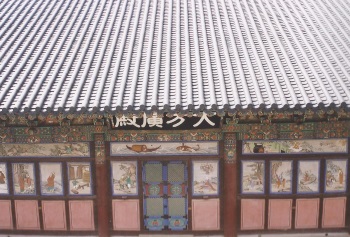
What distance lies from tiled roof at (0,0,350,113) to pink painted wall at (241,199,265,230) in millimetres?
2696

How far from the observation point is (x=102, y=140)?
827 cm

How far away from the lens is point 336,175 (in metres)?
8.48

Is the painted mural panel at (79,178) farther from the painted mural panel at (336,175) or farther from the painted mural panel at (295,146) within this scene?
the painted mural panel at (336,175)

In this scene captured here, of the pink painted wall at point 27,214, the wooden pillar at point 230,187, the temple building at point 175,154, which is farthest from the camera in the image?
the pink painted wall at point 27,214

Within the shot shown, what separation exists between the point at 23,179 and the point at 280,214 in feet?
18.6

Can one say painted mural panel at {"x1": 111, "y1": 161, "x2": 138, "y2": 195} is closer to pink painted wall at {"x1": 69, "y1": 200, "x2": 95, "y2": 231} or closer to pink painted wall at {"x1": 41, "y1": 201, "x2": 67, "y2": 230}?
pink painted wall at {"x1": 69, "y1": 200, "x2": 95, "y2": 231}

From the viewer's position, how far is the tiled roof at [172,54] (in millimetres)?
6922

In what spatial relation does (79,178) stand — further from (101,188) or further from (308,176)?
(308,176)

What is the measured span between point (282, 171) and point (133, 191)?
3253 millimetres

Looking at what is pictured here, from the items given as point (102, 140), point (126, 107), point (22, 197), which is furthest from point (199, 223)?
point (22, 197)

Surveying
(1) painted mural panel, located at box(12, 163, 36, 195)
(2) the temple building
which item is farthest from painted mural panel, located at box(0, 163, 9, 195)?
(1) painted mural panel, located at box(12, 163, 36, 195)

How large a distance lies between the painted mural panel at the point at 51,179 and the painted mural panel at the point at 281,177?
15.1 feet

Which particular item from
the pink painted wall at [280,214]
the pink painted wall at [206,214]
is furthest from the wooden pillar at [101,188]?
the pink painted wall at [280,214]

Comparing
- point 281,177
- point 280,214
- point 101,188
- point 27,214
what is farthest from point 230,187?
point 27,214
